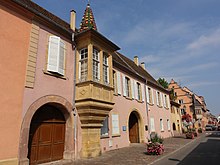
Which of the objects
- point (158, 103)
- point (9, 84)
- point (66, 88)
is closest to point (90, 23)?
point (66, 88)

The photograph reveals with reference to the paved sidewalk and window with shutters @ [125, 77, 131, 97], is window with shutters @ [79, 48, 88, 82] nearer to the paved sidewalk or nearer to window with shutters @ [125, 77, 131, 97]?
the paved sidewalk

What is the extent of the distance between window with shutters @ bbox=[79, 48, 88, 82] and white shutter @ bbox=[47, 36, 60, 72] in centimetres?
159

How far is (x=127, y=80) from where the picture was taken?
1593 cm

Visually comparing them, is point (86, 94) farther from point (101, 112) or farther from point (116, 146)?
point (116, 146)

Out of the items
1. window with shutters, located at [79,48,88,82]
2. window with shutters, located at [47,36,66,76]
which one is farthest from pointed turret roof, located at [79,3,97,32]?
window with shutters, located at [47,36,66,76]

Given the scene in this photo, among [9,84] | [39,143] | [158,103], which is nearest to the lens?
[9,84]

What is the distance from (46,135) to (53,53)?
4.05 m

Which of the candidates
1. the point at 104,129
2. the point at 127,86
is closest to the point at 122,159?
the point at 104,129

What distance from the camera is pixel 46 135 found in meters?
8.58

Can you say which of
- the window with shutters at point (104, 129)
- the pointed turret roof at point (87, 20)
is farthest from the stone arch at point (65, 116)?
the pointed turret roof at point (87, 20)

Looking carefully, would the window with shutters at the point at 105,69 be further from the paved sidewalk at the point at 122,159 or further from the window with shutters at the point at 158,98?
the window with shutters at the point at 158,98

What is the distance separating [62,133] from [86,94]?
2.41 meters

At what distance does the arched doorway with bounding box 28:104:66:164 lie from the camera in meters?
7.92

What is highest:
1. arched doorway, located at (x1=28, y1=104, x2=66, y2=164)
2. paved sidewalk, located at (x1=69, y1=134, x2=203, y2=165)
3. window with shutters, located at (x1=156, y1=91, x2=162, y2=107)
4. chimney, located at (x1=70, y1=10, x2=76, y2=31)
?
chimney, located at (x1=70, y1=10, x2=76, y2=31)
